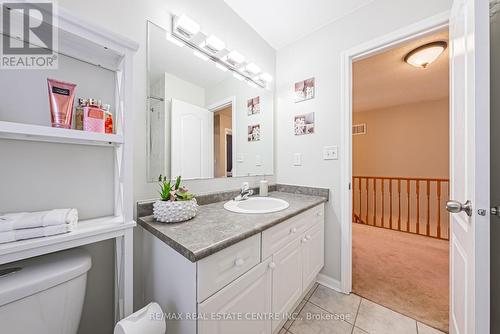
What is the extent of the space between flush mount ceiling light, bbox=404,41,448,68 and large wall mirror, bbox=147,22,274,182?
5.33ft

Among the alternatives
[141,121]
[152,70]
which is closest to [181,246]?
[141,121]

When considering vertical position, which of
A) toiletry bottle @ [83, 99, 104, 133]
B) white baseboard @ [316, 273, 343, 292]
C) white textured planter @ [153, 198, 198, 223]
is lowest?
white baseboard @ [316, 273, 343, 292]

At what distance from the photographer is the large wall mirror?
111 centimetres

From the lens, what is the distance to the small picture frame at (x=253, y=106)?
5.75 ft

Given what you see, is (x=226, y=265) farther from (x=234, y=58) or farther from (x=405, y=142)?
(x=405, y=142)

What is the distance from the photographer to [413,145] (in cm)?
386

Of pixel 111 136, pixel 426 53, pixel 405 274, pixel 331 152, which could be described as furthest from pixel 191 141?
pixel 426 53

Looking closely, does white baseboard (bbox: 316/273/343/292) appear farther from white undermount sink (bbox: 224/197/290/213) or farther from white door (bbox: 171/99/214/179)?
white door (bbox: 171/99/214/179)

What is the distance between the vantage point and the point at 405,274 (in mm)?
1796

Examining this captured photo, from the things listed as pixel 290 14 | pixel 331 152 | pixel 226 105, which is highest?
pixel 290 14

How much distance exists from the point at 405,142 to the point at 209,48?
4.49 metres

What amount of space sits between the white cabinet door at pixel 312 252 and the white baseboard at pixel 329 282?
0.15 m

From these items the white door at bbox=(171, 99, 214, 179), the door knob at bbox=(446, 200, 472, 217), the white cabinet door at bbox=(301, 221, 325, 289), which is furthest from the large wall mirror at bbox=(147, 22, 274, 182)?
the door knob at bbox=(446, 200, 472, 217)

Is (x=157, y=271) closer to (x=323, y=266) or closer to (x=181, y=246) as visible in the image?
(x=181, y=246)
